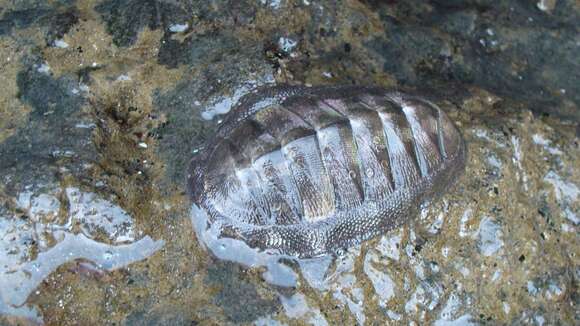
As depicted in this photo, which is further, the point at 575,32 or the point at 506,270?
the point at 575,32

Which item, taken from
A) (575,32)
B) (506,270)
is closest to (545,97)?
(575,32)

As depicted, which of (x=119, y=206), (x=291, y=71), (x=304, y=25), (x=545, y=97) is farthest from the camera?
(x=545, y=97)

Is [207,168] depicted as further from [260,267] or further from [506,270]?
[506,270]

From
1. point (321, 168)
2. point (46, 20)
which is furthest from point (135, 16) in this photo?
point (321, 168)

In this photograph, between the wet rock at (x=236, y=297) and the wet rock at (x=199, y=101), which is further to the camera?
the wet rock at (x=199, y=101)

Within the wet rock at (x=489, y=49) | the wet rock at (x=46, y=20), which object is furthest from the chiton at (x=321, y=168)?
the wet rock at (x=46, y=20)

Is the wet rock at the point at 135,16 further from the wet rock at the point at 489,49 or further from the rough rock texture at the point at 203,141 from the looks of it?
the wet rock at the point at 489,49

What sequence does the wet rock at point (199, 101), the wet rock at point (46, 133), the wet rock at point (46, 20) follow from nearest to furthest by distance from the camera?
the wet rock at point (46, 133), the wet rock at point (199, 101), the wet rock at point (46, 20)
